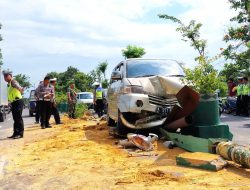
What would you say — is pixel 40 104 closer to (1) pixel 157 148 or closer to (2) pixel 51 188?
(1) pixel 157 148

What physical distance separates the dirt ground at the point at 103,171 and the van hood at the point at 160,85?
106 centimetres

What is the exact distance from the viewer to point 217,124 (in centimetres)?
851

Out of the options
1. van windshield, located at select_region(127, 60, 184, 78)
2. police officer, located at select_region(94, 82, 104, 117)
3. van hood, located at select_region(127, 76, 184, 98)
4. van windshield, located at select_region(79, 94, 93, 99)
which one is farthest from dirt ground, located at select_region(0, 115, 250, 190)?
van windshield, located at select_region(79, 94, 93, 99)

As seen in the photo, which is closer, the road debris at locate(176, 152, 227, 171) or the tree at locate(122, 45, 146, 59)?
the road debris at locate(176, 152, 227, 171)

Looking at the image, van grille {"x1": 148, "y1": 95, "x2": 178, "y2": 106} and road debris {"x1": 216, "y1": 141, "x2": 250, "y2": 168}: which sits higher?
van grille {"x1": 148, "y1": 95, "x2": 178, "y2": 106}

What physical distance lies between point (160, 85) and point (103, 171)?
3477 mm

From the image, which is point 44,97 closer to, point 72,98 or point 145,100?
point 72,98

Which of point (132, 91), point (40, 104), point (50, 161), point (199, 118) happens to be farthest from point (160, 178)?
point (40, 104)

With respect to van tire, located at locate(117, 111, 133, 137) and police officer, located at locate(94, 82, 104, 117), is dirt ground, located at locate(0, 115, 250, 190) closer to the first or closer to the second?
van tire, located at locate(117, 111, 133, 137)

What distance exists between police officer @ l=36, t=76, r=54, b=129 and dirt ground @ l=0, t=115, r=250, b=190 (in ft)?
19.6

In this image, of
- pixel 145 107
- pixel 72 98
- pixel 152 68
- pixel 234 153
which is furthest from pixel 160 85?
pixel 72 98

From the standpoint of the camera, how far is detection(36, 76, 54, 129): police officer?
15133 mm

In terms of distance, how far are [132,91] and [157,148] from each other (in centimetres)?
159

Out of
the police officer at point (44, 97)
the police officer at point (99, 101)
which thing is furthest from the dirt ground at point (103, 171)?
the police officer at point (99, 101)
